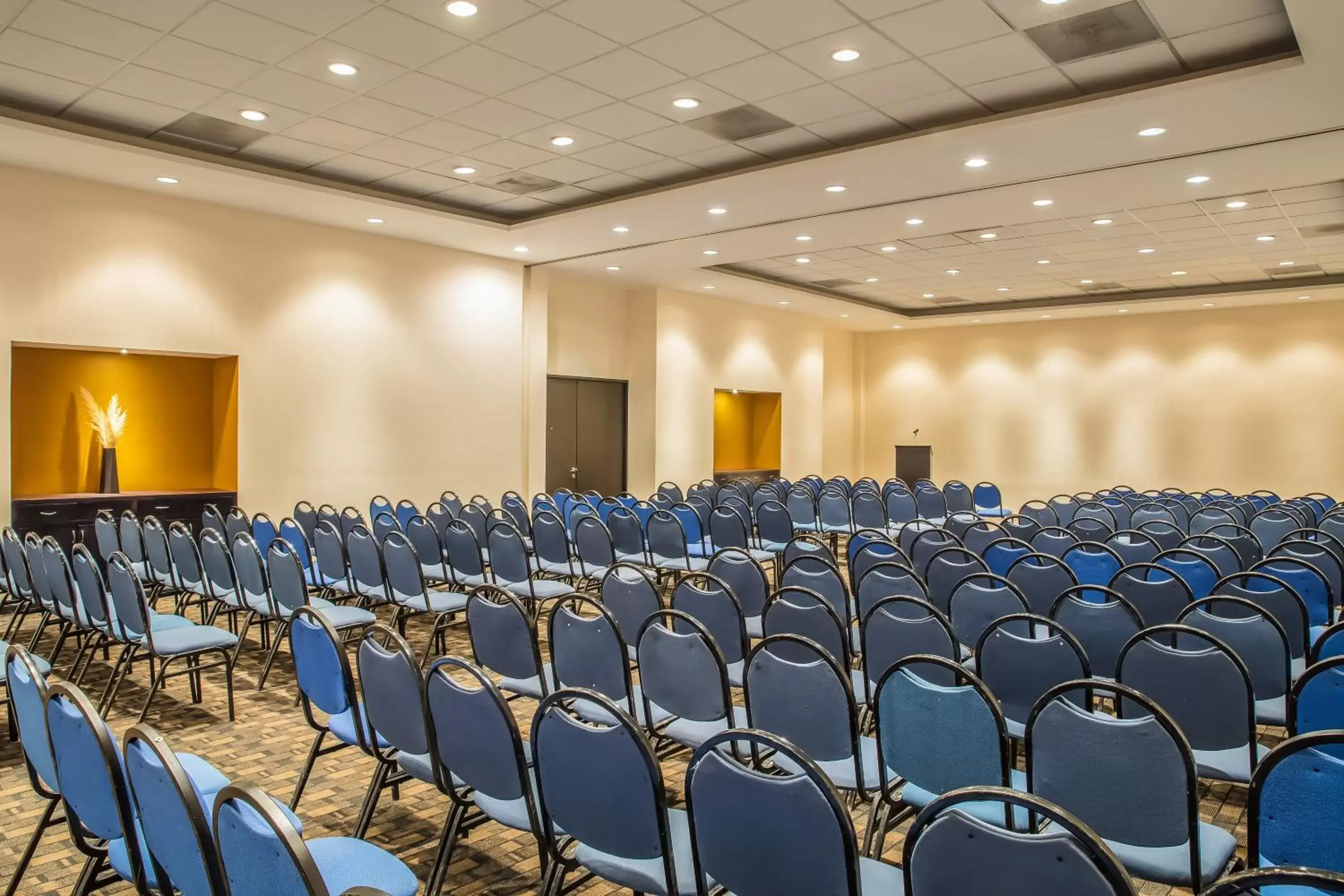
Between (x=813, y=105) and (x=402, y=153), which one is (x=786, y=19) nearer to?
(x=813, y=105)

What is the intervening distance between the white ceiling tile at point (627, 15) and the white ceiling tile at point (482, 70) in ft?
2.68

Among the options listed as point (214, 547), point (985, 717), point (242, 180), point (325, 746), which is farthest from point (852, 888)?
point (242, 180)

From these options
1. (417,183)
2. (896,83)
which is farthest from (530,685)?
(417,183)

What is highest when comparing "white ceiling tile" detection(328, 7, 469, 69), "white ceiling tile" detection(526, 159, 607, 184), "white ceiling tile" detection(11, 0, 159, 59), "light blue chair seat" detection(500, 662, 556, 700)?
Answer: "white ceiling tile" detection(526, 159, 607, 184)

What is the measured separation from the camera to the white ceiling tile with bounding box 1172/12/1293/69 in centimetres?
557

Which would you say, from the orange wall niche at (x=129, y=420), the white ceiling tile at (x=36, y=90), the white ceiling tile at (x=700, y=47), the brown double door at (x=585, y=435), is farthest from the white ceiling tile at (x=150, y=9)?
the brown double door at (x=585, y=435)

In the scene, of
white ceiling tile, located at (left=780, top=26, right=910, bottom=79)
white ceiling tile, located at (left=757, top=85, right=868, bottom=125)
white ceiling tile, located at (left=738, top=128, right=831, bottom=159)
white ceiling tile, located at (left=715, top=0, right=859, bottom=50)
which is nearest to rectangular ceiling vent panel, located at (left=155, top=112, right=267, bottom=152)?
white ceiling tile, located at (left=738, top=128, right=831, bottom=159)

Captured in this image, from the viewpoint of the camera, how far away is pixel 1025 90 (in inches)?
263

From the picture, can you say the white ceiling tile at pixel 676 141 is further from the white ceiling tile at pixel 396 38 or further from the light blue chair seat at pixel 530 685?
the light blue chair seat at pixel 530 685

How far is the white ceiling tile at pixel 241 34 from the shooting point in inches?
218

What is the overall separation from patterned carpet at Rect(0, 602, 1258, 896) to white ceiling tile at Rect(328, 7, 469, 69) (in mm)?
4192

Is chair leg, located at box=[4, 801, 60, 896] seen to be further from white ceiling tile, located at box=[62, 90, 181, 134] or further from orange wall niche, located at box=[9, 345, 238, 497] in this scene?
orange wall niche, located at box=[9, 345, 238, 497]

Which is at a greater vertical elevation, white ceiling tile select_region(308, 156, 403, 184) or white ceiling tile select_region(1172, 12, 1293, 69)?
white ceiling tile select_region(308, 156, 403, 184)

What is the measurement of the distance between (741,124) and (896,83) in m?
1.41
